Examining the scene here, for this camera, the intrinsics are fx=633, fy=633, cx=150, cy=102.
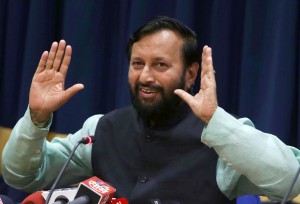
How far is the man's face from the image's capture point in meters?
1.92

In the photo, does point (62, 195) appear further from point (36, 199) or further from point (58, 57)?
point (58, 57)

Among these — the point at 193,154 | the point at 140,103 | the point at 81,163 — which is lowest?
the point at 81,163

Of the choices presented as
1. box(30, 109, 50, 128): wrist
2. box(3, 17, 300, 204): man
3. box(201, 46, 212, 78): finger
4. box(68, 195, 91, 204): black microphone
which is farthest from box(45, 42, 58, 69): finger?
box(68, 195, 91, 204): black microphone

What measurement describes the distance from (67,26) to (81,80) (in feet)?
0.91

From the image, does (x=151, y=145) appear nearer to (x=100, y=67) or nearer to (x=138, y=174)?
(x=138, y=174)

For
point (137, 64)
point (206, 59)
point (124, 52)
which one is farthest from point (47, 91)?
point (124, 52)

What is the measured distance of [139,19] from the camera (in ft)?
9.68

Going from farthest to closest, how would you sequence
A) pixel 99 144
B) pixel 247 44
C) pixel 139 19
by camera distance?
pixel 139 19 → pixel 247 44 → pixel 99 144

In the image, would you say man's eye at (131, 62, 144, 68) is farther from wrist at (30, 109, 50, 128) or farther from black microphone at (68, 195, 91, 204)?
black microphone at (68, 195, 91, 204)

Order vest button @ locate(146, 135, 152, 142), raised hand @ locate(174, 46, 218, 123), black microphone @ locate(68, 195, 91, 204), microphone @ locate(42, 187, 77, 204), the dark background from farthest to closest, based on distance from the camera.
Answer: the dark background → vest button @ locate(146, 135, 152, 142) → raised hand @ locate(174, 46, 218, 123) → microphone @ locate(42, 187, 77, 204) → black microphone @ locate(68, 195, 91, 204)

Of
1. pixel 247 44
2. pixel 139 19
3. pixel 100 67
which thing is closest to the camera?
pixel 247 44

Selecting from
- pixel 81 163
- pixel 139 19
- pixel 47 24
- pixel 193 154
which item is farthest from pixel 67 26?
pixel 193 154

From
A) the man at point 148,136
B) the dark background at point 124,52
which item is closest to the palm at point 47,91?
the man at point 148,136

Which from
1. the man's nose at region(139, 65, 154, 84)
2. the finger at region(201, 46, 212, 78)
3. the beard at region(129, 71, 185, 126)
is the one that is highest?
the finger at region(201, 46, 212, 78)
